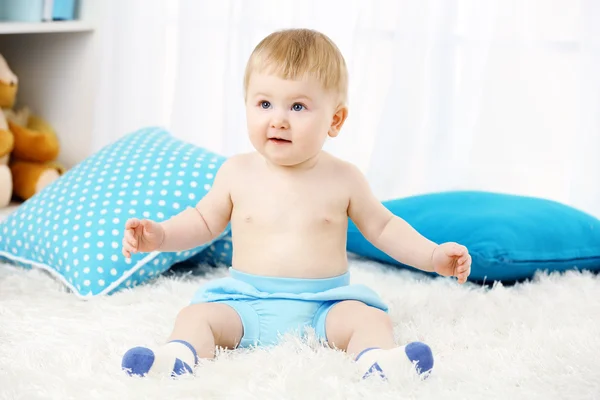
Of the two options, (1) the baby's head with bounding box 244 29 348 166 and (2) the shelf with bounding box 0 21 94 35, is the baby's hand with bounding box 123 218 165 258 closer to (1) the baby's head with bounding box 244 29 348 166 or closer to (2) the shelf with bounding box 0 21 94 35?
(1) the baby's head with bounding box 244 29 348 166

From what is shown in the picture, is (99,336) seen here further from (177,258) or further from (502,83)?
(502,83)

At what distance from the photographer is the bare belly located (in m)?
1.13

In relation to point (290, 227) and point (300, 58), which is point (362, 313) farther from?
point (300, 58)

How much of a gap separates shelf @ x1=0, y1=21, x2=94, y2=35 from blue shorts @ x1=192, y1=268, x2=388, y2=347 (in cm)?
116

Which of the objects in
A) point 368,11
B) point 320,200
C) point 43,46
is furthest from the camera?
point 43,46

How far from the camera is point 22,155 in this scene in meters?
2.14

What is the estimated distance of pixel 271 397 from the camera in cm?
89

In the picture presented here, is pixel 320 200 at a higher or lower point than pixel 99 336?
higher

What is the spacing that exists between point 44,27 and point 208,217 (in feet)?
3.74

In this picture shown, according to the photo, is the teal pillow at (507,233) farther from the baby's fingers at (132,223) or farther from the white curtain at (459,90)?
the baby's fingers at (132,223)

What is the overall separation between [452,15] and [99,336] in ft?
3.80

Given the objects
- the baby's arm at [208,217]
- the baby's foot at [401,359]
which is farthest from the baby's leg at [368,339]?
the baby's arm at [208,217]

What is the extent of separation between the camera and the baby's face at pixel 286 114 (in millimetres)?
1087

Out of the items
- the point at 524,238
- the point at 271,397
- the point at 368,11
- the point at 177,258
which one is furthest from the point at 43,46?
the point at 271,397
